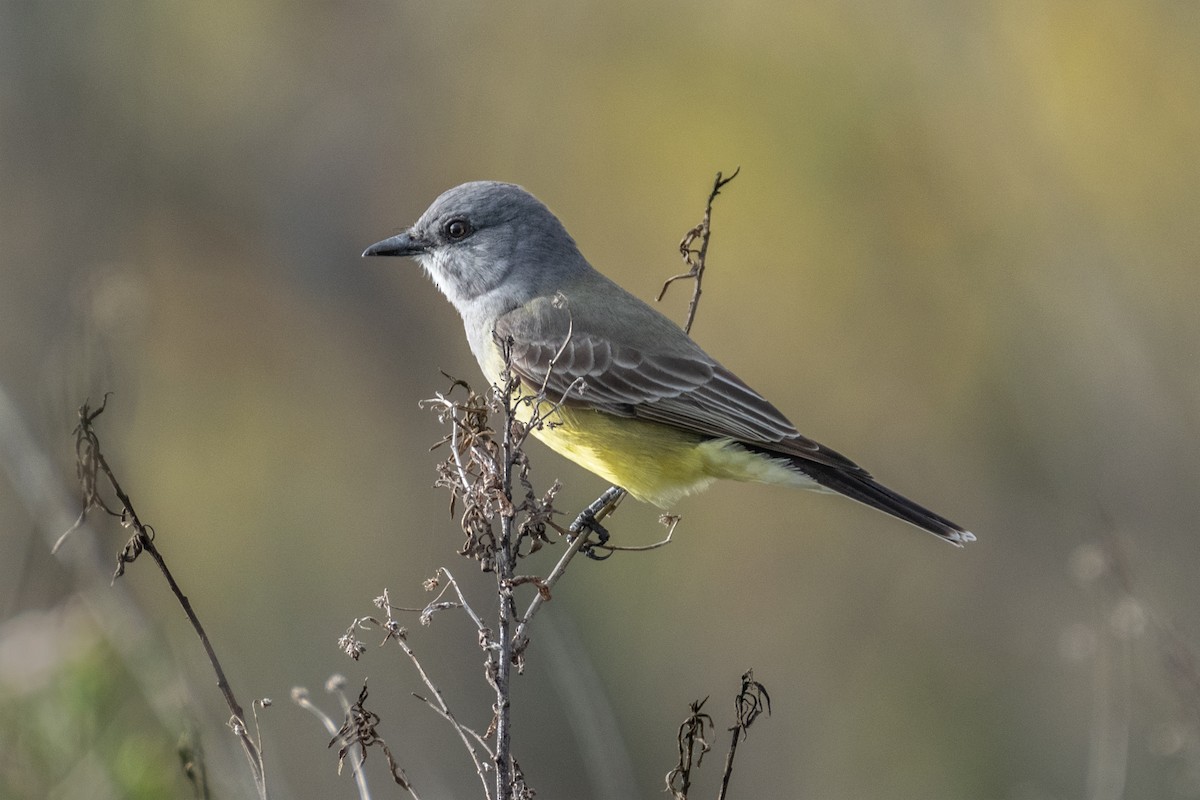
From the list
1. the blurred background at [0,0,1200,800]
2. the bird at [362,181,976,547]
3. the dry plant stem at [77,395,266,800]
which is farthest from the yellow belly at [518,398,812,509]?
the blurred background at [0,0,1200,800]

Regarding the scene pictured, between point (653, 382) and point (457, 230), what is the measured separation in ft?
3.91

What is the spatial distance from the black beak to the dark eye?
11cm

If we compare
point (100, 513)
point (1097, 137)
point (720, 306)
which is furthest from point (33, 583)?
point (1097, 137)

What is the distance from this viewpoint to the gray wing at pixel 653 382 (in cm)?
506

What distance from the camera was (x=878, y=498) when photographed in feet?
16.4

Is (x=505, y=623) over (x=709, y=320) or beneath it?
beneath

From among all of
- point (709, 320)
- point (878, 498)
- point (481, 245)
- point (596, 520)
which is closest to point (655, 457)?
point (596, 520)

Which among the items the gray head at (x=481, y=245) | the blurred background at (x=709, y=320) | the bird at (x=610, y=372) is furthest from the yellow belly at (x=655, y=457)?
the blurred background at (x=709, y=320)

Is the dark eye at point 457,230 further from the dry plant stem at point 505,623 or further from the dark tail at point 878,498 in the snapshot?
the dry plant stem at point 505,623

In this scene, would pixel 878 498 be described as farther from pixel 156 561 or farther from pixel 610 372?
pixel 156 561

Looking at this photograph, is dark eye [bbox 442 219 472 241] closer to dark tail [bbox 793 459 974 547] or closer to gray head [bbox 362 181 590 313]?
gray head [bbox 362 181 590 313]

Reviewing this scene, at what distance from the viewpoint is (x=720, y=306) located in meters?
12.2

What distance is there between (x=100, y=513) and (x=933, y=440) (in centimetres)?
935

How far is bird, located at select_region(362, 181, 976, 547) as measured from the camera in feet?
16.4
